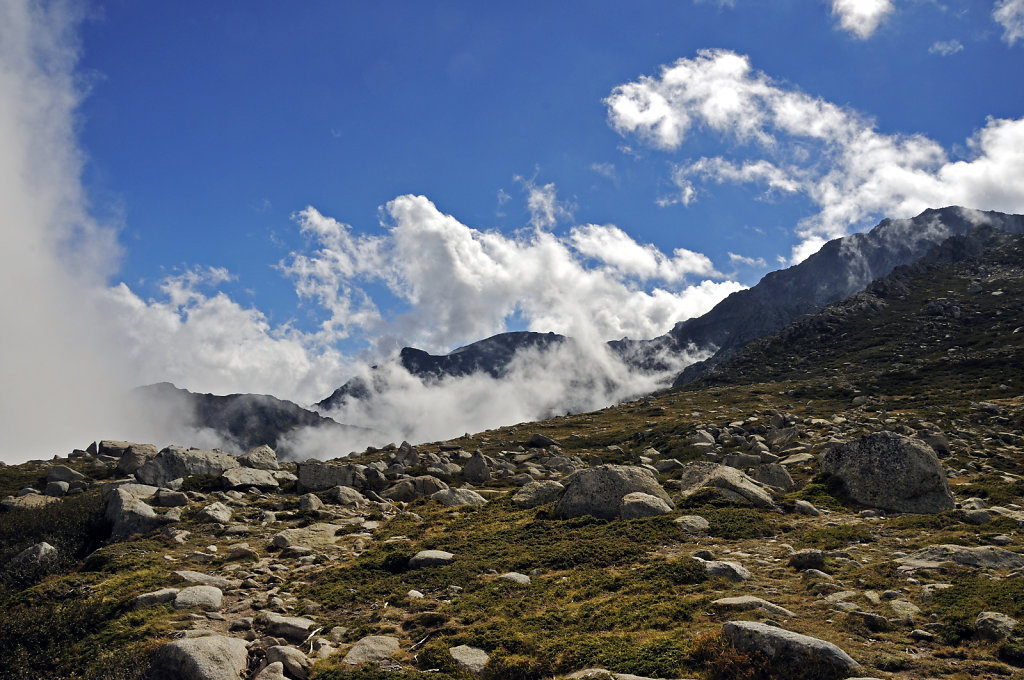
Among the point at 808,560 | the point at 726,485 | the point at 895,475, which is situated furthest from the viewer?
the point at 726,485

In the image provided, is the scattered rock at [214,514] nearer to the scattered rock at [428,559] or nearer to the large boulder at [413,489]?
the large boulder at [413,489]

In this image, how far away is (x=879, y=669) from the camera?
11266mm

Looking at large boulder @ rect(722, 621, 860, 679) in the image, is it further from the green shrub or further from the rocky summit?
the green shrub

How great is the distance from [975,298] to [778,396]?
93.2m

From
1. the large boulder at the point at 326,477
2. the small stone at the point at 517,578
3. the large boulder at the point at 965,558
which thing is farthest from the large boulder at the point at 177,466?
the large boulder at the point at 965,558

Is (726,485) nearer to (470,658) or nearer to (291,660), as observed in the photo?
(470,658)

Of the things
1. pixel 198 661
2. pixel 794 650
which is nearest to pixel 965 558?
pixel 794 650

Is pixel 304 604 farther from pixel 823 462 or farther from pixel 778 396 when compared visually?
pixel 778 396

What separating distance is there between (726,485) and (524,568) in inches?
575

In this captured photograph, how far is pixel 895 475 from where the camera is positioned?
27.9 metres

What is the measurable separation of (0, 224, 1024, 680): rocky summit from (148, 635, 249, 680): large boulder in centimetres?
6

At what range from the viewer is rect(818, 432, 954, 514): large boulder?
88.0ft

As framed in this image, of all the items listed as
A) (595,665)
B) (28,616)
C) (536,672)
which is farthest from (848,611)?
(28,616)

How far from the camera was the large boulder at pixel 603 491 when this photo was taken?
91.3 ft
